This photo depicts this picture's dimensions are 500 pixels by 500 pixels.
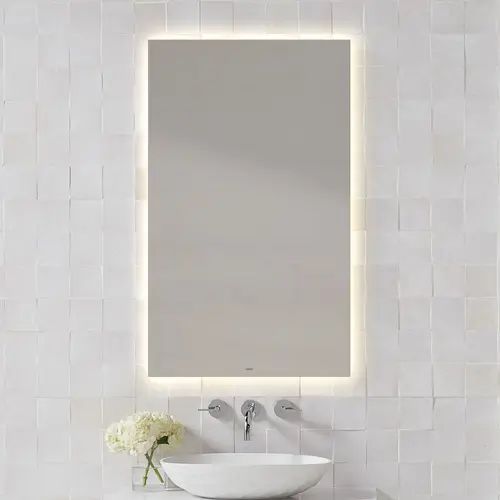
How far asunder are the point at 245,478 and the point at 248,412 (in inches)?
12.1

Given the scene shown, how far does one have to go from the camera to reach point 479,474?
8.60ft

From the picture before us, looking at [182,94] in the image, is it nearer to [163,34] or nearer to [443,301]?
[163,34]

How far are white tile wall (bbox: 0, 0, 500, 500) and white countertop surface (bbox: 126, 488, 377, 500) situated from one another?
0.15 ft

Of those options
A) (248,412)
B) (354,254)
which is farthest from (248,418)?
(354,254)

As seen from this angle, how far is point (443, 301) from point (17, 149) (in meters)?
1.37

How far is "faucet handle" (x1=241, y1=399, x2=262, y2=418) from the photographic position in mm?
2600

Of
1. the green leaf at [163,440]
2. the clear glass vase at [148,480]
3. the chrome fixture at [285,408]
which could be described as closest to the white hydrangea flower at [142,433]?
the green leaf at [163,440]

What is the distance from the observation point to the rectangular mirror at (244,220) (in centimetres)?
261

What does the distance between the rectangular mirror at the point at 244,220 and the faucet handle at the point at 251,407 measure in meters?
0.09

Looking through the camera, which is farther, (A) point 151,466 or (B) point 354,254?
(B) point 354,254

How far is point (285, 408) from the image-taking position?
2609 mm

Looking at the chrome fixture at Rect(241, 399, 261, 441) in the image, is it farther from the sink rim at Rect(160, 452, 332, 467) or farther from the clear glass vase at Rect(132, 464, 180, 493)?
the clear glass vase at Rect(132, 464, 180, 493)

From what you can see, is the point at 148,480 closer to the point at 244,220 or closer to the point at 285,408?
the point at 285,408

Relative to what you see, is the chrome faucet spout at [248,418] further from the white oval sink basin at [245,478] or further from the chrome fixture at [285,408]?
the white oval sink basin at [245,478]
